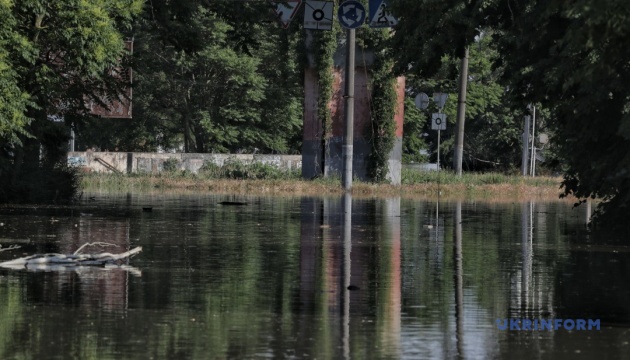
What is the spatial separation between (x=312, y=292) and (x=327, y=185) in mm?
38913

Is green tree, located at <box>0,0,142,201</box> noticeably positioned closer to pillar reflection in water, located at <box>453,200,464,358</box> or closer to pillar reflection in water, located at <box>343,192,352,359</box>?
pillar reflection in water, located at <box>343,192,352,359</box>

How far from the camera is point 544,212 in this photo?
40500 mm

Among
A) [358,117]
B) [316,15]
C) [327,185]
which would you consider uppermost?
[316,15]

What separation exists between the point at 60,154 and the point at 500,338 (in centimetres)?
2913

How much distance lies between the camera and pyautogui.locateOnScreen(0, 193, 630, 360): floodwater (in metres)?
12.3

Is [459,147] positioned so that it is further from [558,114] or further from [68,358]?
[68,358]

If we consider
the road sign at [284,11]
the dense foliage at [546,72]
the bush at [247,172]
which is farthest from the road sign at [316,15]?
the dense foliage at [546,72]

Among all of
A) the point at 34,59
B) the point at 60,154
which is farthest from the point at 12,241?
the point at 60,154

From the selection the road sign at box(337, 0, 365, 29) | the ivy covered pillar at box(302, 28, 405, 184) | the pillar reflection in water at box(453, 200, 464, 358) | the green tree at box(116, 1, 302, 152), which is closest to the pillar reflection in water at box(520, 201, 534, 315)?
the pillar reflection in water at box(453, 200, 464, 358)

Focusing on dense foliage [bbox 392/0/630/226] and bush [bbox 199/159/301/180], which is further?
bush [bbox 199/159/301/180]

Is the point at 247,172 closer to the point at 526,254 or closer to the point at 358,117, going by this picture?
the point at 358,117

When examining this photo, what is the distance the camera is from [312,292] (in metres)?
16.7

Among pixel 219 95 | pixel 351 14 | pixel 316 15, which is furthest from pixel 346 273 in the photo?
pixel 219 95

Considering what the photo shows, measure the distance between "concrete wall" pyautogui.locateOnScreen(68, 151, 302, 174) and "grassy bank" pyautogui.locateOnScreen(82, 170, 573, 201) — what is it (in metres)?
7.75
